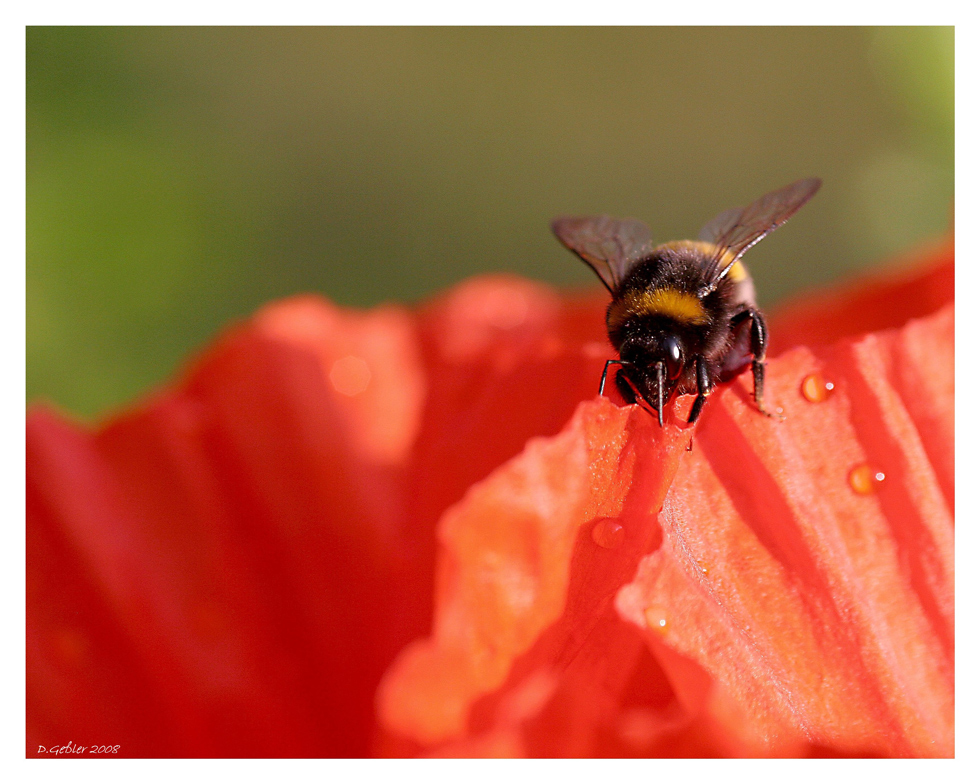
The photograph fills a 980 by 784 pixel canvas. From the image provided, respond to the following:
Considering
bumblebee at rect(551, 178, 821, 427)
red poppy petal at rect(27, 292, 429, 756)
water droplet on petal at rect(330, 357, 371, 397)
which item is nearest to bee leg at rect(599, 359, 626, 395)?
bumblebee at rect(551, 178, 821, 427)

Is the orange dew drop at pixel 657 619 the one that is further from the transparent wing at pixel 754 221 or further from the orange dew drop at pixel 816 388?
the transparent wing at pixel 754 221

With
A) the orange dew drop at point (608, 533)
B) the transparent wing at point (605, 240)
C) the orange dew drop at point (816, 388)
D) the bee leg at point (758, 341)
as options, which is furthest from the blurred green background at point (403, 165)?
the orange dew drop at point (608, 533)

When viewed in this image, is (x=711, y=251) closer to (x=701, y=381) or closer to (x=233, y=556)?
(x=701, y=381)

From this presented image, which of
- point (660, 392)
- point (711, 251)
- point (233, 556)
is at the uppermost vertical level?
point (711, 251)

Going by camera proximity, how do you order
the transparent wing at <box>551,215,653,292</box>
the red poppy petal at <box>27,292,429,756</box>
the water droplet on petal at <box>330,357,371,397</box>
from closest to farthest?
1. the red poppy petal at <box>27,292,429,756</box>
2. the transparent wing at <box>551,215,653,292</box>
3. the water droplet on petal at <box>330,357,371,397</box>

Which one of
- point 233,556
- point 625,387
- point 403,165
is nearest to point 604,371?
point 625,387

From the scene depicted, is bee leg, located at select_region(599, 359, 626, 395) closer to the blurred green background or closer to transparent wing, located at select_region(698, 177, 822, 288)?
transparent wing, located at select_region(698, 177, 822, 288)

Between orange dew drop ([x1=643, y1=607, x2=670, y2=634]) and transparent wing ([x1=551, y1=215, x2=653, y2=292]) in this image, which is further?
transparent wing ([x1=551, y1=215, x2=653, y2=292])
